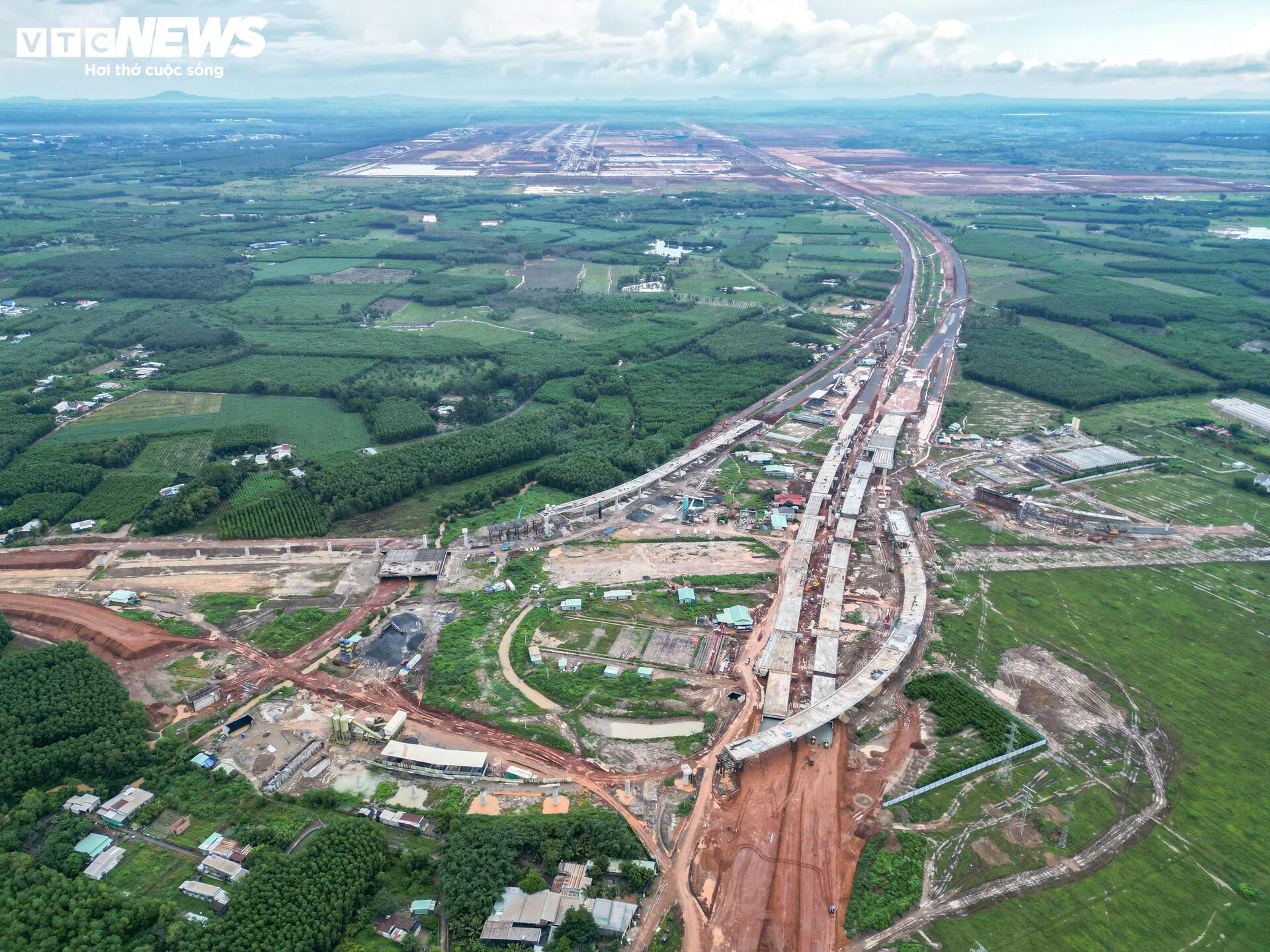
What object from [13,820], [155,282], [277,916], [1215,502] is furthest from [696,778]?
[155,282]

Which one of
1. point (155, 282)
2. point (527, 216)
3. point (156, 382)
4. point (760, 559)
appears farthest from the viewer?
point (527, 216)

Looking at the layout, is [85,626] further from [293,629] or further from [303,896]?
[303,896]

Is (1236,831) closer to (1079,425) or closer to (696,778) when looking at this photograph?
(696,778)

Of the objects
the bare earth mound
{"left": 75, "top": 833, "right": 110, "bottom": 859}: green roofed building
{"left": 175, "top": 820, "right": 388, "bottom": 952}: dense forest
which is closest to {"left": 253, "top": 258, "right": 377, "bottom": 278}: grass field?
the bare earth mound

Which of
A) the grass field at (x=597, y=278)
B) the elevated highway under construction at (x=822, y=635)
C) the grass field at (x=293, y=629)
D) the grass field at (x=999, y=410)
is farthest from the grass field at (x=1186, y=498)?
the grass field at (x=597, y=278)

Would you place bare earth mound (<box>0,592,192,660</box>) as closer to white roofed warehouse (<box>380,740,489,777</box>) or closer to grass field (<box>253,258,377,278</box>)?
white roofed warehouse (<box>380,740,489,777</box>)
